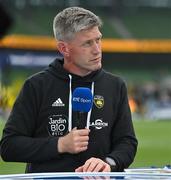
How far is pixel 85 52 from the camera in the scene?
4188mm

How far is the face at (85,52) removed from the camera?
13.5 feet

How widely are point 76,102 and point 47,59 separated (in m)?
42.2

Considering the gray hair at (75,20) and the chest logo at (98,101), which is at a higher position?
the gray hair at (75,20)

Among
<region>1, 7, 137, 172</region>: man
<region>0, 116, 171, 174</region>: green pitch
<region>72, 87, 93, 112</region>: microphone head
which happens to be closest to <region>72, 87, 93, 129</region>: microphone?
<region>72, 87, 93, 112</region>: microphone head

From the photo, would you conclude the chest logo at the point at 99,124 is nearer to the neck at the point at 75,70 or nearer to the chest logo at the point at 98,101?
the chest logo at the point at 98,101

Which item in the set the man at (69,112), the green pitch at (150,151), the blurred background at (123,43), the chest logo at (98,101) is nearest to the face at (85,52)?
the man at (69,112)

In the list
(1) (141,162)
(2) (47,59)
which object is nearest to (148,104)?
(2) (47,59)

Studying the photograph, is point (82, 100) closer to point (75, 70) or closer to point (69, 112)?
point (69, 112)

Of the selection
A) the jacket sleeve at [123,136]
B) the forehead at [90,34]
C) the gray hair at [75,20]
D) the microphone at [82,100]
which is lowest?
the jacket sleeve at [123,136]

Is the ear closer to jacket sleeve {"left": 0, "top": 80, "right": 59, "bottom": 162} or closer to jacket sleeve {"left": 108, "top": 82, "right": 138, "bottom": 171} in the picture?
jacket sleeve {"left": 0, "top": 80, "right": 59, "bottom": 162}

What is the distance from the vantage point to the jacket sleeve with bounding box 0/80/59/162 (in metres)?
4.10

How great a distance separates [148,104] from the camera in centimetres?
4344

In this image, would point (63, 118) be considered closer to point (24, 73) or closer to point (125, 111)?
point (125, 111)

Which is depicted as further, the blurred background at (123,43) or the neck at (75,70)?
the blurred background at (123,43)
